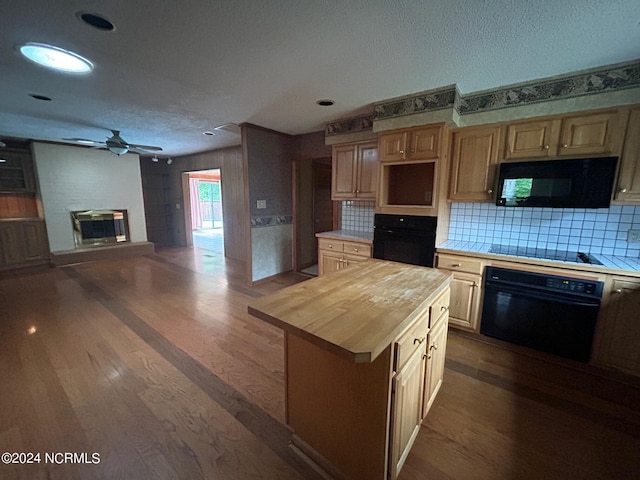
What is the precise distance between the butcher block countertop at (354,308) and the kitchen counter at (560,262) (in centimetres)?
99

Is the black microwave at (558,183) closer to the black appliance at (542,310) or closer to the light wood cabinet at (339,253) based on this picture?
the black appliance at (542,310)

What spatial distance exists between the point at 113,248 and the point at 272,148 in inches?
178

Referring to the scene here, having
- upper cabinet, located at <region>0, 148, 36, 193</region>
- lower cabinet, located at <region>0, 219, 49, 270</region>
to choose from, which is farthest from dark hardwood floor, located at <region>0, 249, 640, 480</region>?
upper cabinet, located at <region>0, 148, 36, 193</region>

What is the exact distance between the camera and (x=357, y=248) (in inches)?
131

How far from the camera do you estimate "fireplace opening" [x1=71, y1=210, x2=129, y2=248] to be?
555 centimetres

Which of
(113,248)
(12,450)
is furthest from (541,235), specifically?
(113,248)

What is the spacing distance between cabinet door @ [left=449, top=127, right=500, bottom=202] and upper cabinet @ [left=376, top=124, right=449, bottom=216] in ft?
0.57

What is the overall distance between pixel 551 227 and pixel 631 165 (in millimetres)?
732

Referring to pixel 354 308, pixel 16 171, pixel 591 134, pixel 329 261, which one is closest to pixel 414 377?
Result: pixel 354 308

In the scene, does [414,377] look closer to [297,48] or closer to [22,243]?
[297,48]

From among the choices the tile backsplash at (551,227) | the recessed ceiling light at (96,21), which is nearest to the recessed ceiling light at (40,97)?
the recessed ceiling light at (96,21)

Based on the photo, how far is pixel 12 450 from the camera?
148cm

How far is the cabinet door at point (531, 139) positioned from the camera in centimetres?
233

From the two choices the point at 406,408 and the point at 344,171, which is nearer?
the point at 406,408
